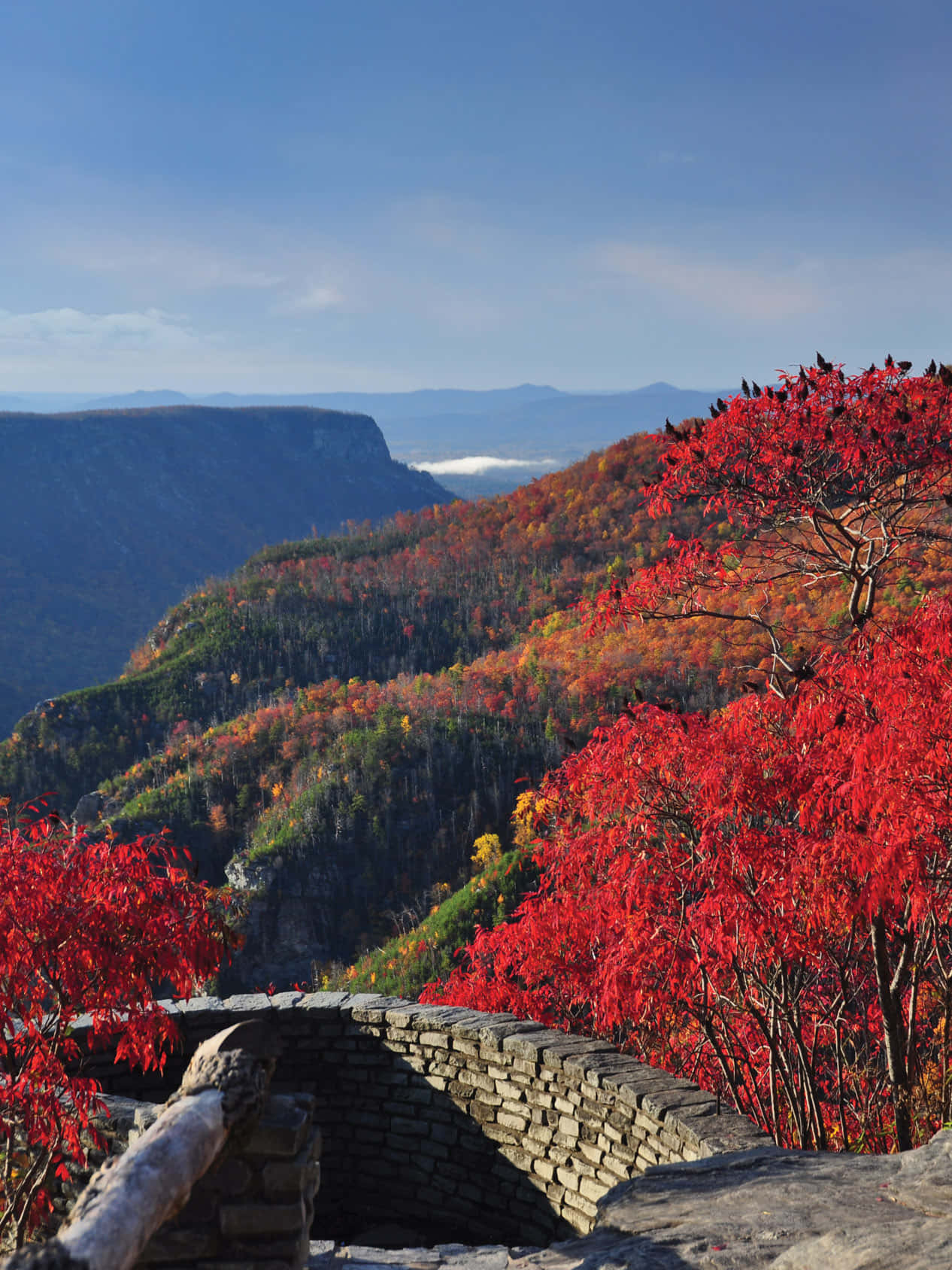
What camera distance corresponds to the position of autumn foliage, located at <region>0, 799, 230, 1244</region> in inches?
255

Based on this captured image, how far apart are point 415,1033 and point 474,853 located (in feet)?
138

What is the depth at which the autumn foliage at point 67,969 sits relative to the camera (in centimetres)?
647

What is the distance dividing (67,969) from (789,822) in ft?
17.9

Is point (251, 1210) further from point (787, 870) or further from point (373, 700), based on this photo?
point (373, 700)

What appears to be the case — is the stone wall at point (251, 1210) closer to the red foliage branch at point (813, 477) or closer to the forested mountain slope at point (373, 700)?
the red foliage branch at point (813, 477)

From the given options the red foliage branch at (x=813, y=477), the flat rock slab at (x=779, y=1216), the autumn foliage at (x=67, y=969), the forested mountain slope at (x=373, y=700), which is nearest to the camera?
the flat rock slab at (x=779, y=1216)

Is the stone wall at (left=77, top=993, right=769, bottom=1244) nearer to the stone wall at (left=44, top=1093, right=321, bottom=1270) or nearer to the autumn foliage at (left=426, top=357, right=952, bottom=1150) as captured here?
the autumn foliage at (left=426, top=357, right=952, bottom=1150)

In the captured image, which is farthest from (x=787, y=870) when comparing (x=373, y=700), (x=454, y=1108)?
(x=373, y=700)

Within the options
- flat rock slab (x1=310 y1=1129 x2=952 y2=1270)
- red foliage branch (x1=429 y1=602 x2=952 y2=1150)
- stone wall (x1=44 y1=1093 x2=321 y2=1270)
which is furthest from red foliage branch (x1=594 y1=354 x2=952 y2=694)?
stone wall (x1=44 y1=1093 x2=321 y2=1270)

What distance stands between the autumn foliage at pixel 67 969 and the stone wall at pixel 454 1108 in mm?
1129

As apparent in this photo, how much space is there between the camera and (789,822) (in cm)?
752

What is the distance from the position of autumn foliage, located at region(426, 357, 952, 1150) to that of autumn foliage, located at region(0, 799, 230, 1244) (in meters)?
3.40

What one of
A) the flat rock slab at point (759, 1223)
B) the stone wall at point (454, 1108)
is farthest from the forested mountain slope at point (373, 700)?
the flat rock slab at point (759, 1223)

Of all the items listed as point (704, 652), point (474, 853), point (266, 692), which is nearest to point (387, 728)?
point (474, 853)
